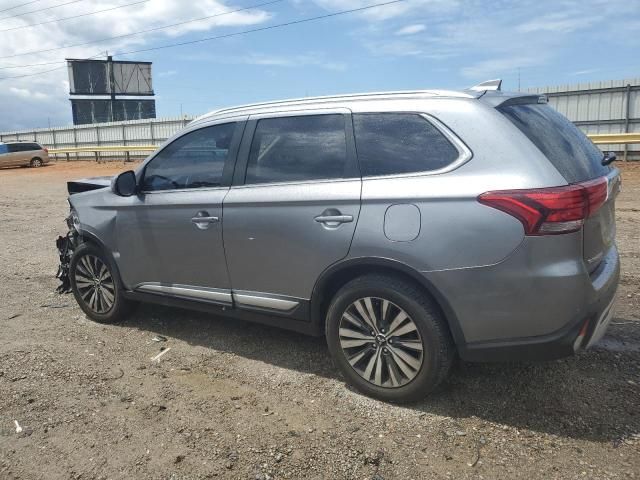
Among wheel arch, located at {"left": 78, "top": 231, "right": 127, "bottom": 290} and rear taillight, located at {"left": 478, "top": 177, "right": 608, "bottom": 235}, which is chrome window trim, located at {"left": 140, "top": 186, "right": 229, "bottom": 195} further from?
rear taillight, located at {"left": 478, "top": 177, "right": 608, "bottom": 235}

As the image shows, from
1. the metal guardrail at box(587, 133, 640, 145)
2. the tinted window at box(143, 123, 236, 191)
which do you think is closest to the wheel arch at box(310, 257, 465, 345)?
the tinted window at box(143, 123, 236, 191)

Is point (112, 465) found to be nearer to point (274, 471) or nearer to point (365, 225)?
point (274, 471)

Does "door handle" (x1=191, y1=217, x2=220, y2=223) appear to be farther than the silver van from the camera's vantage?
No

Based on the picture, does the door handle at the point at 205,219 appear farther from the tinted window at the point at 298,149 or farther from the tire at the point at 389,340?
the tire at the point at 389,340

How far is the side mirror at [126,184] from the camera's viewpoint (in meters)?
4.56

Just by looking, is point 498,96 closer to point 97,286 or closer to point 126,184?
point 126,184

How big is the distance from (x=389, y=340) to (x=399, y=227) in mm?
691

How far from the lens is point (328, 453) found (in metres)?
3.03

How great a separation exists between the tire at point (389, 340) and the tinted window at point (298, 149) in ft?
2.56

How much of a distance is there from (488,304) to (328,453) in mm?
1170

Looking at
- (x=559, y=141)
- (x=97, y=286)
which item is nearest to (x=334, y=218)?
(x=559, y=141)

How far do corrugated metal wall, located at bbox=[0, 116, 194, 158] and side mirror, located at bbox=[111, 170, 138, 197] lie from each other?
27.8 m

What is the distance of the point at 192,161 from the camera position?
4.38 meters

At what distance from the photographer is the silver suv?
2.96 m
